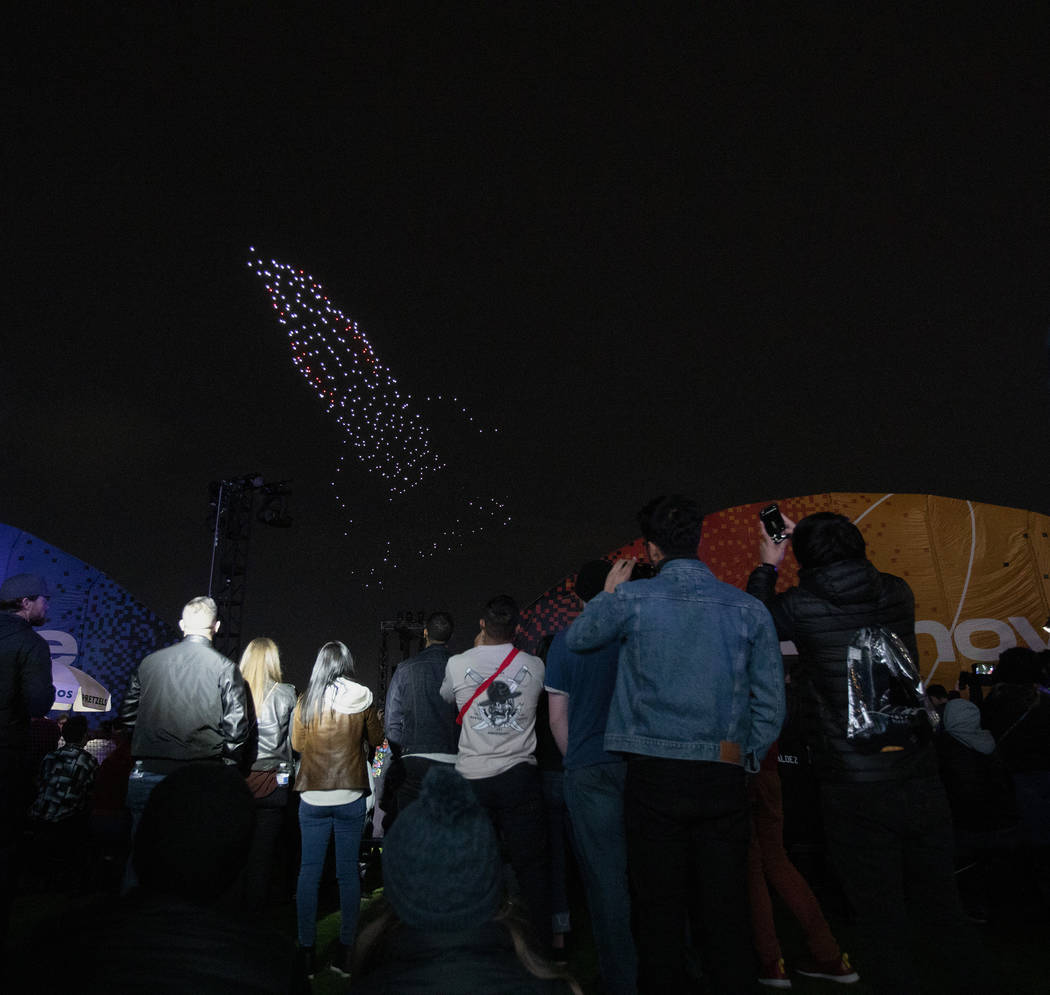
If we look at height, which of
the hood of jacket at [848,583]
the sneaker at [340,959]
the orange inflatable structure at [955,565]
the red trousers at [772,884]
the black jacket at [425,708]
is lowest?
the sneaker at [340,959]

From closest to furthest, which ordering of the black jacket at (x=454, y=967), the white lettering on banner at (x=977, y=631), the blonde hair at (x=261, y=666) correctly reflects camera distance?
the black jacket at (x=454, y=967), the blonde hair at (x=261, y=666), the white lettering on banner at (x=977, y=631)

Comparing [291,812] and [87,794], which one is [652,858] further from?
[87,794]

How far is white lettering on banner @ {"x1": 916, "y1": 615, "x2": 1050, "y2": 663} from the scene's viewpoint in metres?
12.2

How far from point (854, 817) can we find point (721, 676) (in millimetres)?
590

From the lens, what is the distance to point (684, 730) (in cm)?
246

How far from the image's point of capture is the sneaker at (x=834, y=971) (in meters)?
3.64

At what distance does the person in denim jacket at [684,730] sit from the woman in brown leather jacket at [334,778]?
218 cm

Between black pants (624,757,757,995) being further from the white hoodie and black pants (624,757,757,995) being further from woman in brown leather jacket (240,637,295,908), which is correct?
woman in brown leather jacket (240,637,295,908)

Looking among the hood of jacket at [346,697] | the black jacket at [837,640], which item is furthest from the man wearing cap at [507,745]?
the black jacket at [837,640]

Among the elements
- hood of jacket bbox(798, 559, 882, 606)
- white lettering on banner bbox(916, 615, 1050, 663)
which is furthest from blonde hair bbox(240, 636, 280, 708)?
white lettering on banner bbox(916, 615, 1050, 663)

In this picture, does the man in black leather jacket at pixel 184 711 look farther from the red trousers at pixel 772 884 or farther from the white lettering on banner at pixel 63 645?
the white lettering on banner at pixel 63 645

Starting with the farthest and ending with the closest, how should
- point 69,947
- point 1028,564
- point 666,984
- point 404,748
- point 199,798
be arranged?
point 1028,564
point 404,748
point 666,984
point 199,798
point 69,947

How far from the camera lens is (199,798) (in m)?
1.42

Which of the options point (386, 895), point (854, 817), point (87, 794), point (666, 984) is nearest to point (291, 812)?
point (87, 794)
